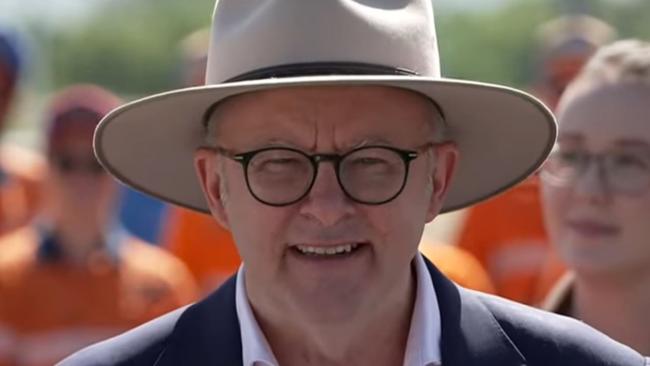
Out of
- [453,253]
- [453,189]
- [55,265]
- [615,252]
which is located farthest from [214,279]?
[453,189]

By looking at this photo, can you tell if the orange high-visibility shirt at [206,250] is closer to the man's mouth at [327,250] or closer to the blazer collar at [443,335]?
the blazer collar at [443,335]

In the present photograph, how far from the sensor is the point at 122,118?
4316 millimetres

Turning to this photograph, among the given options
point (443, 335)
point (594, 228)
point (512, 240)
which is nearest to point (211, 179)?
point (443, 335)

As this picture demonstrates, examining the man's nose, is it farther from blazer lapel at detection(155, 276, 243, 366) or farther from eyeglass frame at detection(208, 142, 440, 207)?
blazer lapel at detection(155, 276, 243, 366)

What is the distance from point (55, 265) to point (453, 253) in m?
1.46

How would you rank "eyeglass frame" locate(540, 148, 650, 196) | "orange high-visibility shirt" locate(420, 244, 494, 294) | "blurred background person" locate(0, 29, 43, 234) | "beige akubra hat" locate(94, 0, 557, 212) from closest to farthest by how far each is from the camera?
1. "beige akubra hat" locate(94, 0, 557, 212)
2. "eyeglass frame" locate(540, 148, 650, 196)
3. "orange high-visibility shirt" locate(420, 244, 494, 294)
4. "blurred background person" locate(0, 29, 43, 234)

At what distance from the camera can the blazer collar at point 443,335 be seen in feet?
13.8

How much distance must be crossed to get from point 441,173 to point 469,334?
0.36 metres

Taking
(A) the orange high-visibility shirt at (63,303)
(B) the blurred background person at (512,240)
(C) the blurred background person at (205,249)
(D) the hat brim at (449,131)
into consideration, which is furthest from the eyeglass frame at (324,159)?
(C) the blurred background person at (205,249)

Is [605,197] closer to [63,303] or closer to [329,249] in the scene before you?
[329,249]

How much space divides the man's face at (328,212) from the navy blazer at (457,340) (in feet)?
0.46

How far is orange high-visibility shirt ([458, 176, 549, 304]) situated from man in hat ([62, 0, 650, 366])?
3.23 meters

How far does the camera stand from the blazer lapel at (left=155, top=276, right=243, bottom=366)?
166 inches

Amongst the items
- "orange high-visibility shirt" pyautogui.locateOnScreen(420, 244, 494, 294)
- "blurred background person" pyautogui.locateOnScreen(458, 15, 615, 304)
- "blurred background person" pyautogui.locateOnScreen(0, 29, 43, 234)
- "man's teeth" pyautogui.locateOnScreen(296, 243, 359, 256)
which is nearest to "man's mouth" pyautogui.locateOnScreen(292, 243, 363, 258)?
"man's teeth" pyautogui.locateOnScreen(296, 243, 359, 256)
